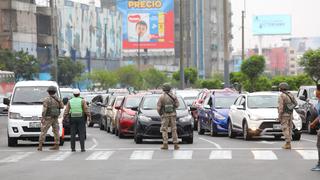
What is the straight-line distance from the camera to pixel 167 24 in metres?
158

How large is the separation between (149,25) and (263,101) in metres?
130

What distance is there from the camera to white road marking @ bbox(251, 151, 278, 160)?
20.4 m

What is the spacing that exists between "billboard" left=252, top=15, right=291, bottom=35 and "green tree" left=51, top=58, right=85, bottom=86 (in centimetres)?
7529

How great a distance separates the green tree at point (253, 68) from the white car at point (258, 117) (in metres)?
46.0

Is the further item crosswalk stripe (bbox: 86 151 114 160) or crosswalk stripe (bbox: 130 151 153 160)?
crosswalk stripe (bbox: 86 151 114 160)

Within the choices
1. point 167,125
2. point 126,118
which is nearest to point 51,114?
point 167,125

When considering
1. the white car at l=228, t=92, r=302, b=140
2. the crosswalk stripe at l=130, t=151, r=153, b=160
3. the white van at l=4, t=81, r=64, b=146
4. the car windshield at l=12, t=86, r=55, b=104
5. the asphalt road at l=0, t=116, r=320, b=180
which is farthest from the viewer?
the white car at l=228, t=92, r=302, b=140

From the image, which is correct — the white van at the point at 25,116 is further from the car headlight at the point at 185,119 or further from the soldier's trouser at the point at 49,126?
the car headlight at the point at 185,119

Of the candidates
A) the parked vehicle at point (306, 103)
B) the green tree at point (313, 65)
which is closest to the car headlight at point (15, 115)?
the parked vehicle at point (306, 103)

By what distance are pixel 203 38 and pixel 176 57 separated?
7.96 m

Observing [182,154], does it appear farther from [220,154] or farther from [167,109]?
[167,109]

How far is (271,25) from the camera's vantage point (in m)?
183

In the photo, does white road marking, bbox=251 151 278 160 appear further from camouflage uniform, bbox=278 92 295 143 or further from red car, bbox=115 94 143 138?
red car, bbox=115 94 143 138

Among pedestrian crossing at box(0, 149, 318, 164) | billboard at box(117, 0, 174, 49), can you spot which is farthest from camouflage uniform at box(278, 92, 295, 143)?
billboard at box(117, 0, 174, 49)
